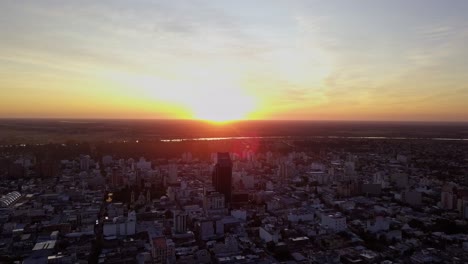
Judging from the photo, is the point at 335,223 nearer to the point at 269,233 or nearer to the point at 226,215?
the point at 269,233

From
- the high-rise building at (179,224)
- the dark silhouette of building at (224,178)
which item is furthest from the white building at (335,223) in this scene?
the high-rise building at (179,224)

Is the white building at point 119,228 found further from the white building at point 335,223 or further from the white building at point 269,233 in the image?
the white building at point 335,223

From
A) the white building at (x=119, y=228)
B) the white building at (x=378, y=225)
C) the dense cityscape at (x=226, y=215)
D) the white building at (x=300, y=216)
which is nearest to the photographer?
the dense cityscape at (x=226, y=215)

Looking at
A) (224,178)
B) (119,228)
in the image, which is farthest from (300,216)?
(119,228)

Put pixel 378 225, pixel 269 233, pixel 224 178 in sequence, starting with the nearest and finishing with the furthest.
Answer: pixel 269 233 → pixel 378 225 → pixel 224 178

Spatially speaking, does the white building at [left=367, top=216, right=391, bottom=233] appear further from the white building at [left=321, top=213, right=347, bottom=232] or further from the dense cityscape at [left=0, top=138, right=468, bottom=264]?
the white building at [left=321, top=213, right=347, bottom=232]

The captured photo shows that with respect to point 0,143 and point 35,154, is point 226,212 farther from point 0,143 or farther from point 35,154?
point 0,143

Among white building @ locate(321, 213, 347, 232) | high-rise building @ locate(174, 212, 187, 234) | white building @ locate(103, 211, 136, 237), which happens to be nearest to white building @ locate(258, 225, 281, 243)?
white building @ locate(321, 213, 347, 232)

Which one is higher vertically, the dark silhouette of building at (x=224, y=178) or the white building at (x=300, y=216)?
the dark silhouette of building at (x=224, y=178)
